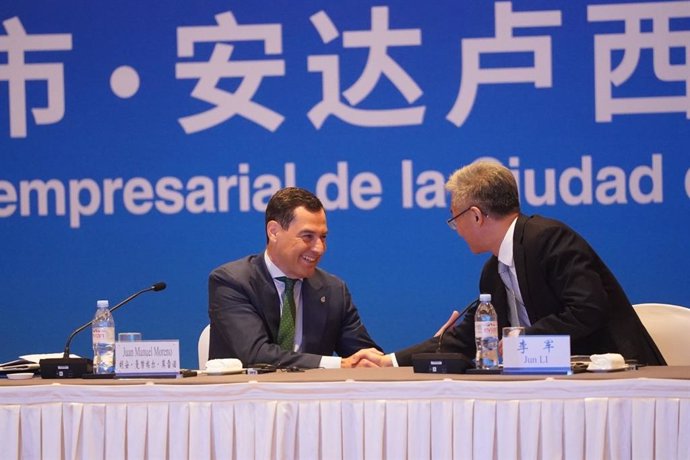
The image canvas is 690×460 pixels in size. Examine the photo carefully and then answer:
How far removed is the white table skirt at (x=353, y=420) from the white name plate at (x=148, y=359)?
8.6 inches

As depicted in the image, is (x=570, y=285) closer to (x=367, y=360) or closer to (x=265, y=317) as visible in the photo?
(x=367, y=360)

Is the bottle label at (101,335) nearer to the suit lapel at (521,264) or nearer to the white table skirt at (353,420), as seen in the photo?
the white table skirt at (353,420)

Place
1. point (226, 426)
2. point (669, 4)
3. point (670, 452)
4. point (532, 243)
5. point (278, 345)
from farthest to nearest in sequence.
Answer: point (669, 4) → point (278, 345) → point (532, 243) → point (226, 426) → point (670, 452)

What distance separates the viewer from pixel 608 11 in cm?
542

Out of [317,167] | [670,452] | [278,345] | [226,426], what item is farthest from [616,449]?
[317,167]

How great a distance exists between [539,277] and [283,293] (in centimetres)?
105

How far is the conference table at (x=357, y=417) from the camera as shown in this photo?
286 cm

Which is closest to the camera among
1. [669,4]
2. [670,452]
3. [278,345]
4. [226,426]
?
[670,452]

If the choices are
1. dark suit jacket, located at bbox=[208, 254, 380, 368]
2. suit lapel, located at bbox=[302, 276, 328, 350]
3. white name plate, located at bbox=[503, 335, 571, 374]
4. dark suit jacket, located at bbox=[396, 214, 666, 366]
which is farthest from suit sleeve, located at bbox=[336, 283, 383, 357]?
white name plate, located at bbox=[503, 335, 571, 374]

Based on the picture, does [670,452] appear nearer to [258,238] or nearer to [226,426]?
[226,426]

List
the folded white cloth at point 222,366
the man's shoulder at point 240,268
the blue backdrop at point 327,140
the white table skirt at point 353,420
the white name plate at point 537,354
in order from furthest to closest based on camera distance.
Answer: the blue backdrop at point 327,140 < the man's shoulder at point 240,268 < the folded white cloth at point 222,366 < the white name plate at point 537,354 < the white table skirt at point 353,420

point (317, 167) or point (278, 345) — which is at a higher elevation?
point (317, 167)

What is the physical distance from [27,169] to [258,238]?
1.27 meters

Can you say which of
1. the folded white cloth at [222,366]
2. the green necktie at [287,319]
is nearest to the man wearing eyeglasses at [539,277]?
the green necktie at [287,319]
